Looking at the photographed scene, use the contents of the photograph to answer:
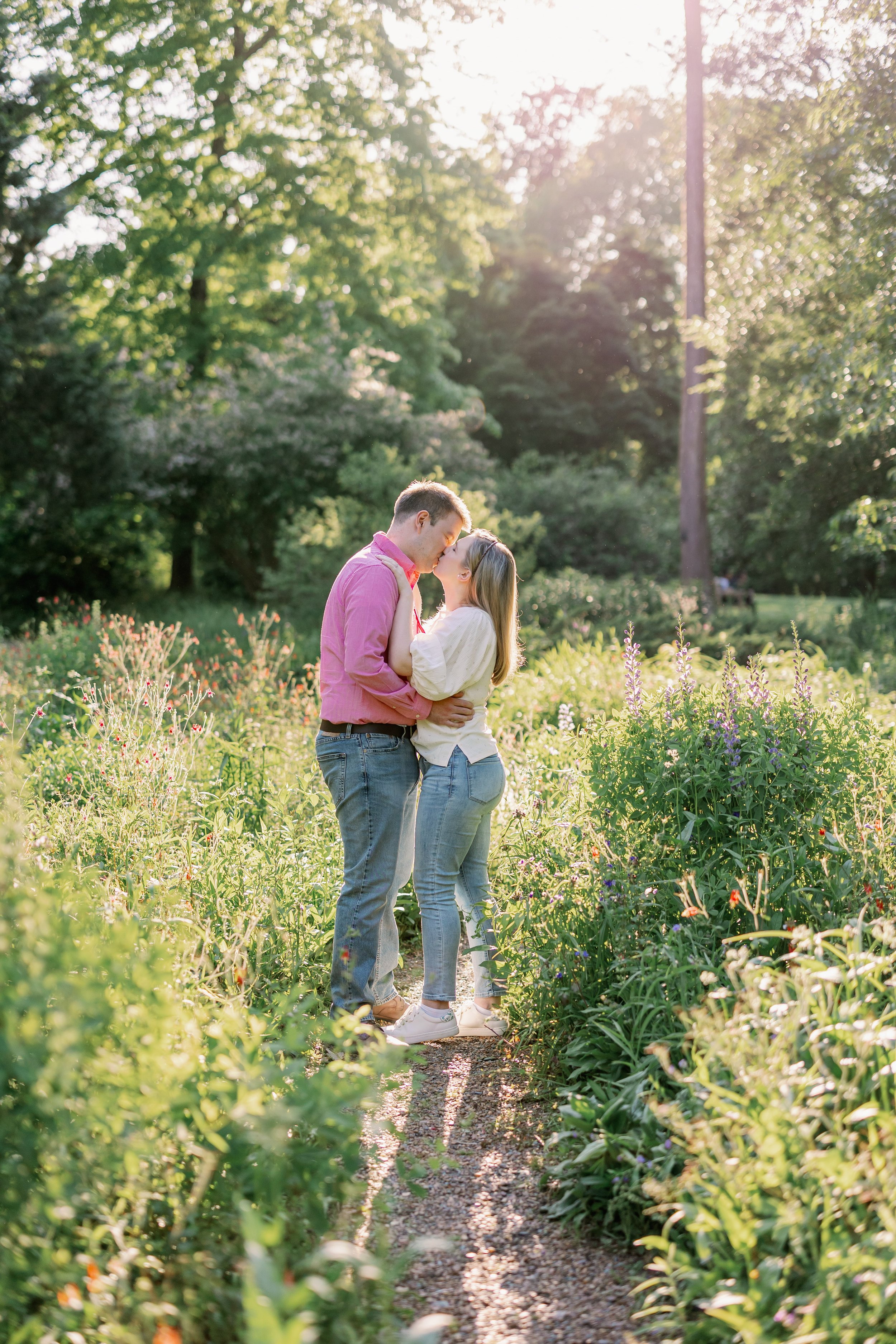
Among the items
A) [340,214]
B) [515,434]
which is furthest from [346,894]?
[515,434]

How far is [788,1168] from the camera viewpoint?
211 cm

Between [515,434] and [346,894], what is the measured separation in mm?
30516

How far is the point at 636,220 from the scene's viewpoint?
120ft

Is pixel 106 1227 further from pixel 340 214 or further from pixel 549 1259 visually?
pixel 340 214

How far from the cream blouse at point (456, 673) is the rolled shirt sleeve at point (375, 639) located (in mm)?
76

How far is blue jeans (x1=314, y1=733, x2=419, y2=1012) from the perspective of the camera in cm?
384

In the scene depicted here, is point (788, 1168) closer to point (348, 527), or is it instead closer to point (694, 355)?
point (348, 527)

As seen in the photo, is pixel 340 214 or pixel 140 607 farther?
pixel 340 214

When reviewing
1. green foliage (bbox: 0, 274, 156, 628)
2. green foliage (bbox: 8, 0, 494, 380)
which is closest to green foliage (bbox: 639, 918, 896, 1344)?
green foliage (bbox: 0, 274, 156, 628)

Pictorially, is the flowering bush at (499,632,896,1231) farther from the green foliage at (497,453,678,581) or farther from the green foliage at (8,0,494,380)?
the green foliage at (8,0,494,380)

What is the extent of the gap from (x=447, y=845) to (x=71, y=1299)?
2.25 meters

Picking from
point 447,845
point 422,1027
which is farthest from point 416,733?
point 422,1027

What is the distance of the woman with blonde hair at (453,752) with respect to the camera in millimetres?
3836

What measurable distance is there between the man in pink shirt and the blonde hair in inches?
4.8
